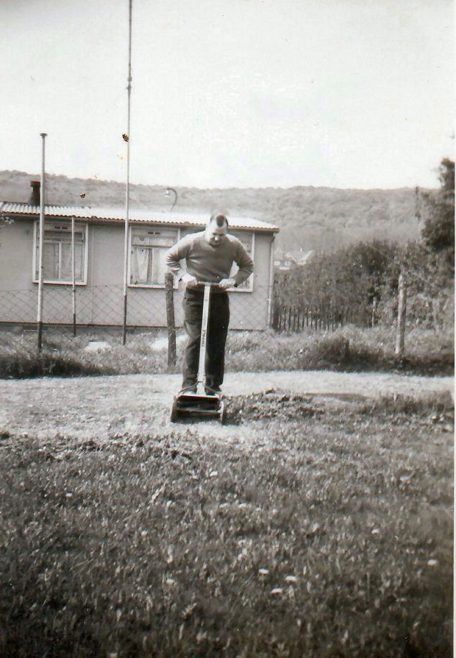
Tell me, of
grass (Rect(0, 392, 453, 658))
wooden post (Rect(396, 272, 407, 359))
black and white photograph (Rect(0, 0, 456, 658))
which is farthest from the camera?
wooden post (Rect(396, 272, 407, 359))

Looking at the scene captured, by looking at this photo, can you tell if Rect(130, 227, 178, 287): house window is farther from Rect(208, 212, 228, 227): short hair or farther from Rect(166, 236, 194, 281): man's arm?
Rect(208, 212, 228, 227): short hair

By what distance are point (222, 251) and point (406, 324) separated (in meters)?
0.79

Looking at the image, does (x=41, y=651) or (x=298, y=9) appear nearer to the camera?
(x=41, y=651)

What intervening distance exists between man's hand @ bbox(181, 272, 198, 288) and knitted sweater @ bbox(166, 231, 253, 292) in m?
0.01

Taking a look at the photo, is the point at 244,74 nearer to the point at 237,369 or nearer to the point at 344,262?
the point at 344,262

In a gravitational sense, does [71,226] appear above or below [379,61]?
below

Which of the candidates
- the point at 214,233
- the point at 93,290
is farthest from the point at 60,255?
the point at 214,233

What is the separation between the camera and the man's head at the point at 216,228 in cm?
216

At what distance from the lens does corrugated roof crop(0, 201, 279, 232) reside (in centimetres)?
220

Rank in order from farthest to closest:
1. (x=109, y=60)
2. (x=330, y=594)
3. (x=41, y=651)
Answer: (x=109, y=60)
(x=330, y=594)
(x=41, y=651)

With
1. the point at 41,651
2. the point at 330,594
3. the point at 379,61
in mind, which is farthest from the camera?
the point at 379,61

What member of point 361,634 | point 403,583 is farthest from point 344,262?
point 361,634

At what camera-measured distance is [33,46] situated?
7.66 ft

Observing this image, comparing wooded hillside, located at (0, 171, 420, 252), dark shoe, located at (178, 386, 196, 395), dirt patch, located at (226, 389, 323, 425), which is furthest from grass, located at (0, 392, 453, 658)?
wooded hillside, located at (0, 171, 420, 252)
